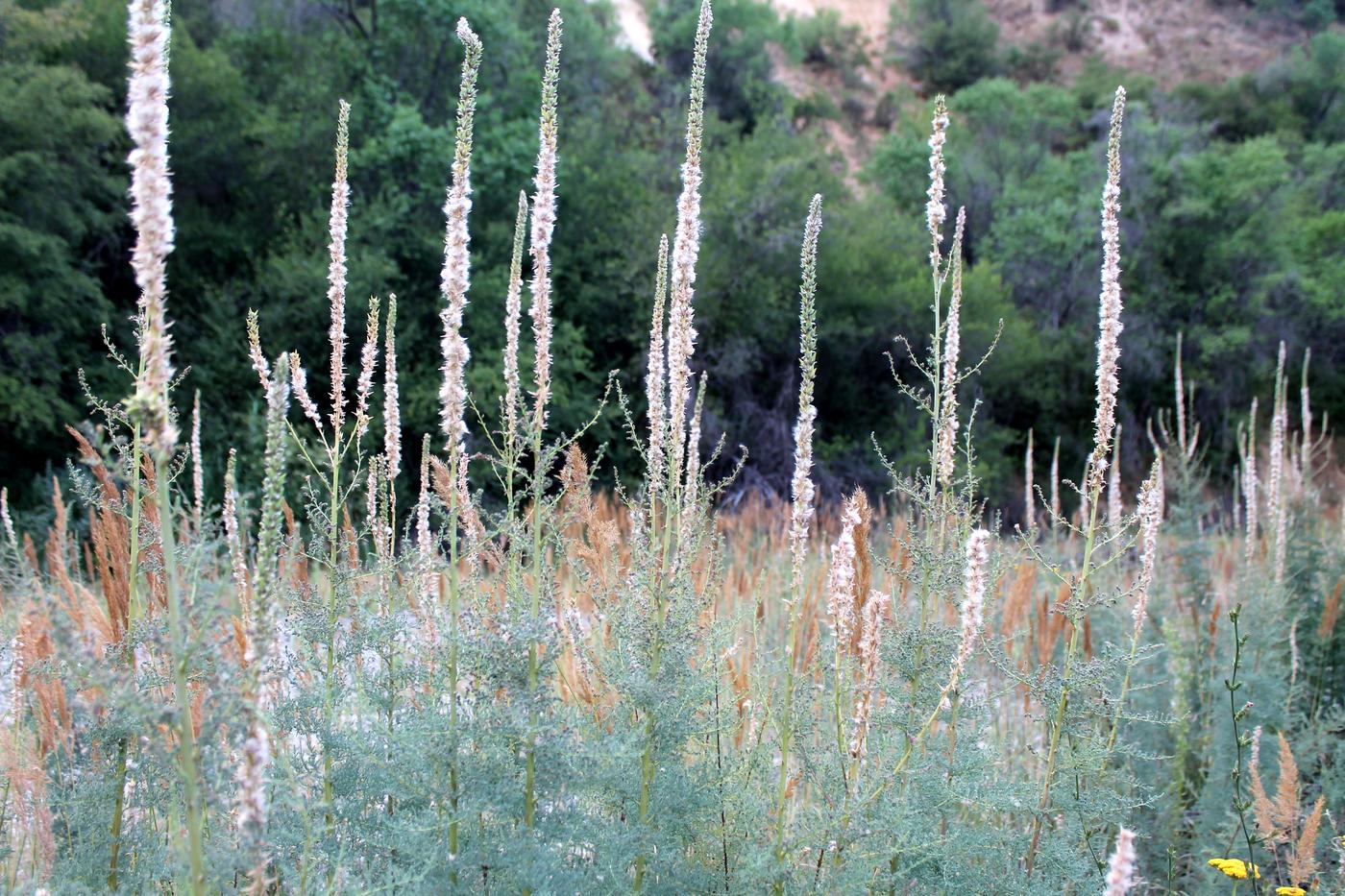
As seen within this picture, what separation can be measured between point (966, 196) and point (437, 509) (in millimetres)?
29423

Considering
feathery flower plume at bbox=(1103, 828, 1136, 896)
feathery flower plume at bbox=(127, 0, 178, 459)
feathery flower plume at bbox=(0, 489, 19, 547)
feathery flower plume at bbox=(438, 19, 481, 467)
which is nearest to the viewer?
feathery flower plume at bbox=(1103, 828, 1136, 896)

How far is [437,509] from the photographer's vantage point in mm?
2830

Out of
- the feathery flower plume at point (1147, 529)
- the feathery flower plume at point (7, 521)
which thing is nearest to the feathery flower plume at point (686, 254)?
the feathery flower plume at point (1147, 529)

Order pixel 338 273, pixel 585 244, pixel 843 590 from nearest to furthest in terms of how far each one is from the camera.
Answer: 1. pixel 843 590
2. pixel 338 273
3. pixel 585 244

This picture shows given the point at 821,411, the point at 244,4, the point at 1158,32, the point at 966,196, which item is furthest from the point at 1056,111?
the point at 244,4

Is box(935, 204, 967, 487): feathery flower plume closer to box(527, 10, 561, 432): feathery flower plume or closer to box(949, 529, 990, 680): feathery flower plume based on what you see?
box(949, 529, 990, 680): feathery flower plume

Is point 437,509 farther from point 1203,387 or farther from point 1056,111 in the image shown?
point 1056,111

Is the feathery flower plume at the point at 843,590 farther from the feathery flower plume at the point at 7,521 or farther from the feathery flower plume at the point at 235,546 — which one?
the feathery flower plume at the point at 7,521

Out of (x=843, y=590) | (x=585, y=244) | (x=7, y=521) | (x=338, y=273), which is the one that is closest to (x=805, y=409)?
(x=843, y=590)

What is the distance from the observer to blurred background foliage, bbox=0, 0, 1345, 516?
1723 cm

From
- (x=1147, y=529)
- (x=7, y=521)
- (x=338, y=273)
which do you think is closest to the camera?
(x=338, y=273)

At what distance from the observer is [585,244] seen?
21391 mm

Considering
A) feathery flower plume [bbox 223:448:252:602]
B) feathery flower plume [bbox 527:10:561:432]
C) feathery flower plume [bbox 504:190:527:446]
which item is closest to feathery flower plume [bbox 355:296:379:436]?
feathery flower plume [bbox 223:448:252:602]

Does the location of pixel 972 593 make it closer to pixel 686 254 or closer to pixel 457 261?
pixel 686 254
